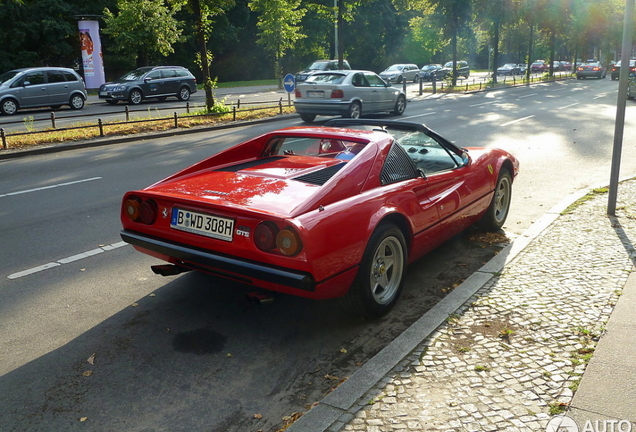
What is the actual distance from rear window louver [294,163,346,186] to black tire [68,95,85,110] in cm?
2259

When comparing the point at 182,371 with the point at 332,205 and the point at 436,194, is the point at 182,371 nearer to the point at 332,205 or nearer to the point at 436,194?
the point at 332,205

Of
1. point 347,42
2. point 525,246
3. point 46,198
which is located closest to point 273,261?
point 525,246

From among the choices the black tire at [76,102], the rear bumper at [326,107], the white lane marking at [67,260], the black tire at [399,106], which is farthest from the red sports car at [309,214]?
the black tire at [76,102]

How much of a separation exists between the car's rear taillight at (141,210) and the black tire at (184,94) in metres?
25.0

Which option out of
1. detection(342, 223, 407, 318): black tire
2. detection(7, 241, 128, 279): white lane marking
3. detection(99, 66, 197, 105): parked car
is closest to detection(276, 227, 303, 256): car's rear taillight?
detection(342, 223, 407, 318): black tire

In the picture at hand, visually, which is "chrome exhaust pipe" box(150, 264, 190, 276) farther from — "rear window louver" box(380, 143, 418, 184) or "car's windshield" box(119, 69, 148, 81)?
"car's windshield" box(119, 69, 148, 81)

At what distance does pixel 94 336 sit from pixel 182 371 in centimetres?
88

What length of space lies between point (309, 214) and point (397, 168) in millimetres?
1259

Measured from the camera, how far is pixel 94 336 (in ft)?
13.8

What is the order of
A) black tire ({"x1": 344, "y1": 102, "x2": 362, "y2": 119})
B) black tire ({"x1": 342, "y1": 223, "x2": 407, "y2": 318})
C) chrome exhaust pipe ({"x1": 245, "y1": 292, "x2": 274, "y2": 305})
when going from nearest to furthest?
chrome exhaust pipe ({"x1": 245, "y1": 292, "x2": 274, "y2": 305}) < black tire ({"x1": 342, "y1": 223, "x2": 407, "y2": 318}) < black tire ({"x1": 344, "y1": 102, "x2": 362, "y2": 119})

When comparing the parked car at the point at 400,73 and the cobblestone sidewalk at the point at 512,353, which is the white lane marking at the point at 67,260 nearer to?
the cobblestone sidewalk at the point at 512,353

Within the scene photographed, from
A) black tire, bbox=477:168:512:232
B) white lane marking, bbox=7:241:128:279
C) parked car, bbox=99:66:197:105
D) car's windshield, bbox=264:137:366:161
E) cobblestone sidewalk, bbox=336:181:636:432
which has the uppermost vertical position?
parked car, bbox=99:66:197:105

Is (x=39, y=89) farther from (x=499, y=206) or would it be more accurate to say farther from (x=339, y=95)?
(x=499, y=206)

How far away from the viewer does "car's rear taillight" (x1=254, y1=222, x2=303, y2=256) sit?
3760 mm
